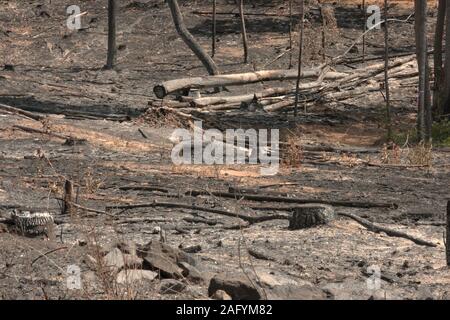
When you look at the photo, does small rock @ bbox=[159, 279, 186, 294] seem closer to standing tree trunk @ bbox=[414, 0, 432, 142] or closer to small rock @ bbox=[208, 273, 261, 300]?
small rock @ bbox=[208, 273, 261, 300]

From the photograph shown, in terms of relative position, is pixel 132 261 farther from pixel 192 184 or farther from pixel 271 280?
pixel 192 184

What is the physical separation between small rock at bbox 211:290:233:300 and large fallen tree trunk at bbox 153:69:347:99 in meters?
12.6

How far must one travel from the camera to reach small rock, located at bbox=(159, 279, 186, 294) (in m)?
6.66

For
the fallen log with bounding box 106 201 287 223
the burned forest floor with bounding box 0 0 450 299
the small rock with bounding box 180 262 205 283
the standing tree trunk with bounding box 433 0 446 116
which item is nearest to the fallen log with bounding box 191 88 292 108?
the burned forest floor with bounding box 0 0 450 299

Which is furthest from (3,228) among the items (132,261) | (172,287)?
(172,287)

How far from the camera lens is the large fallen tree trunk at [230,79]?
1900cm

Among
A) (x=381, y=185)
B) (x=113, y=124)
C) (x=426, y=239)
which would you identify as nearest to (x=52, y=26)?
(x=113, y=124)

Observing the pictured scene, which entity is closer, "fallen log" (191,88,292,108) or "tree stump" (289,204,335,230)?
"tree stump" (289,204,335,230)

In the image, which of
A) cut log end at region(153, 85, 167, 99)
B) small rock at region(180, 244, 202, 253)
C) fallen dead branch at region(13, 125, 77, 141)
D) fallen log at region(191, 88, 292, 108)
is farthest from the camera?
fallen log at region(191, 88, 292, 108)

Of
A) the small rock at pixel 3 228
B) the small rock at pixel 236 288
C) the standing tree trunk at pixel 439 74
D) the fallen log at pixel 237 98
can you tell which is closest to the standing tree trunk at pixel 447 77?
the standing tree trunk at pixel 439 74

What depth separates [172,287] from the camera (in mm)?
6688

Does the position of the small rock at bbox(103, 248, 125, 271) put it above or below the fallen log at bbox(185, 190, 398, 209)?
above
